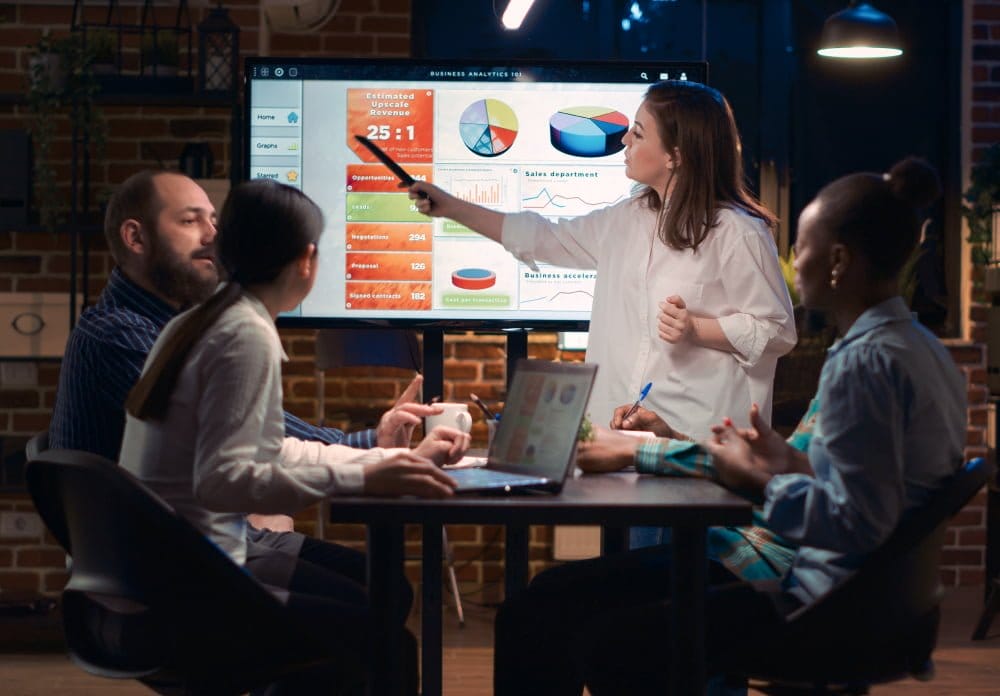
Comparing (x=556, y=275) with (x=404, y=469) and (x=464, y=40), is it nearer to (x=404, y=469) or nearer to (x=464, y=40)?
(x=404, y=469)

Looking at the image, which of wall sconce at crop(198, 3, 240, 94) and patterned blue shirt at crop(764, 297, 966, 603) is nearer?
patterned blue shirt at crop(764, 297, 966, 603)

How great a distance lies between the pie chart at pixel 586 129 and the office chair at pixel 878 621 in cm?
141

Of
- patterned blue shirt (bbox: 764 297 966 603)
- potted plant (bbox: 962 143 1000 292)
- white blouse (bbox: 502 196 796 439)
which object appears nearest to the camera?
patterned blue shirt (bbox: 764 297 966 603)

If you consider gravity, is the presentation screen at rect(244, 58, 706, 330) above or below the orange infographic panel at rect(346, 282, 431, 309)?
above

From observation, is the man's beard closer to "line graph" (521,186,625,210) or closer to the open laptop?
the open laptop

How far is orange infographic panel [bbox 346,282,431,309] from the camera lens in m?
2.96

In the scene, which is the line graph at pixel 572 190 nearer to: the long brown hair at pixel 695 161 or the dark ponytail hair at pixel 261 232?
the long brown hair at pixel 695 161

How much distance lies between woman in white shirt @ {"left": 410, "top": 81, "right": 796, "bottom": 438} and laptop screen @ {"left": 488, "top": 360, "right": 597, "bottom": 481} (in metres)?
0.62

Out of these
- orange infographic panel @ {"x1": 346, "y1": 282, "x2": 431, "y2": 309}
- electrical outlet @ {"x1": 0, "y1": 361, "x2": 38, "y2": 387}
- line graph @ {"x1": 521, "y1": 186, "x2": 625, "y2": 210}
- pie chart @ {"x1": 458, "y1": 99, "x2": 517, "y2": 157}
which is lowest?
electrical outlet @ {"x1": 0, "y1": 361, "x2": 38, "y2": 387}

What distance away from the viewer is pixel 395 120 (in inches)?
117

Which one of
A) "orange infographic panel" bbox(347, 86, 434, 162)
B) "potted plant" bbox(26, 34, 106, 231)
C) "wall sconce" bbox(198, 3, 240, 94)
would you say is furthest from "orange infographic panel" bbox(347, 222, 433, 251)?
"potted plant" bbox(26, 34, 106, 231)

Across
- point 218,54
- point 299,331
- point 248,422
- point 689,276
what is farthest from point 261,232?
point 299,331

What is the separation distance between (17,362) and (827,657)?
3626 mm

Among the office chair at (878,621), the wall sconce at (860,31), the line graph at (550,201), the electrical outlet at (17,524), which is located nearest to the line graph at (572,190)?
the line graph at (550,201)
